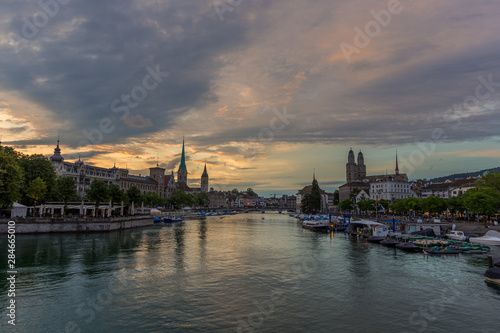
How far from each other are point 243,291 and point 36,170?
7210cm

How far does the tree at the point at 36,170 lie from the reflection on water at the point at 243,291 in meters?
38.0

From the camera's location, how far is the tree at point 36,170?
240 ft

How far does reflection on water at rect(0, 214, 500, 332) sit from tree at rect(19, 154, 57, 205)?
38.0 metres

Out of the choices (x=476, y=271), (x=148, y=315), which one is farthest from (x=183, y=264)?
(x=476, y=271)

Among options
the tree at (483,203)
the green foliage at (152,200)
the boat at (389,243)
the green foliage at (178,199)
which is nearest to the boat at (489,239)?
the boat at (389,243)

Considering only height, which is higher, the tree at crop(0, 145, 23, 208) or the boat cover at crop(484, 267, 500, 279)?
the tree at crop(0, 145, 23, 208)

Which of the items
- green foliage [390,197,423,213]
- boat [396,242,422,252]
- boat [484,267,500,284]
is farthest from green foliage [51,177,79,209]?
green foliage [390,197,423,213]

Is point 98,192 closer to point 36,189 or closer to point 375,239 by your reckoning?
point 36,189

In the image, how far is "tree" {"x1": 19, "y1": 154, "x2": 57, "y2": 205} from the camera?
73256mm

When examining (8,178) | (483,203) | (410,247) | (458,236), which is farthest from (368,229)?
(8,178)

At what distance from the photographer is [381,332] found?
703 inches

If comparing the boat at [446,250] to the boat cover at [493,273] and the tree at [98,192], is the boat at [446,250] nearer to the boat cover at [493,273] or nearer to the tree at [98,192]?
the boat cover at [493,273]

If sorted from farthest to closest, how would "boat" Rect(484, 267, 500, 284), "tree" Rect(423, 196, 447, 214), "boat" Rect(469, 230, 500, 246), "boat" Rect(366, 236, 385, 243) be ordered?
"tree" Rect(423, 196, 447, 214), "boat" Rect(366, 236, 385, 243), "boat" Rect(469, 230, 500, 246), "boat" Rect(484, 267, 500, 284)

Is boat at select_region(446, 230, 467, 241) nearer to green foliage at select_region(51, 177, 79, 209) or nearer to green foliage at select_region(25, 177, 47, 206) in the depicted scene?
green foliage at select_region(25, 177, 47, 206)
